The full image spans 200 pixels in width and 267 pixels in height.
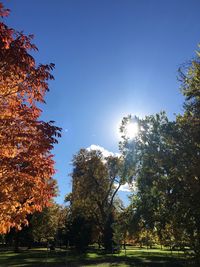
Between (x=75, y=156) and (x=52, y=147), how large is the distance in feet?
162

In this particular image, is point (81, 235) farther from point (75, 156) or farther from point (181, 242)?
point (181, 242)

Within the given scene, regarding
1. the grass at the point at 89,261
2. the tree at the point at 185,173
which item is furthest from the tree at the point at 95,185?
the tree at the point at 185,173

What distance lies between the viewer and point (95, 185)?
59.2 m

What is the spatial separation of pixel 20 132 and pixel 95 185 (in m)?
49.0

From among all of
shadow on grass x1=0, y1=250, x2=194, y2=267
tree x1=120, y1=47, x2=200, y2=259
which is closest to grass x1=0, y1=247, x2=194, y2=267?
shadow on grass x1=0, y1=250, x2=194, y2=267

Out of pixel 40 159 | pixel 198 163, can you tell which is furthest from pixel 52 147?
pixel 198 163

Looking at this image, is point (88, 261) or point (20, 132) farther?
point (88, 261)

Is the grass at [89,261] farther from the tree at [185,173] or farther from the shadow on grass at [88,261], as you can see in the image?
the tree at [185,173]

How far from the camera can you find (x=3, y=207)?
1141cm

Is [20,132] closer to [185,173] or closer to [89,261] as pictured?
[185,173]

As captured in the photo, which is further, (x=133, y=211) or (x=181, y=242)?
(x=133, y=211)

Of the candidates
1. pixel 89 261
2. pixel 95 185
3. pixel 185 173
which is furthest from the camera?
pixel 95 185

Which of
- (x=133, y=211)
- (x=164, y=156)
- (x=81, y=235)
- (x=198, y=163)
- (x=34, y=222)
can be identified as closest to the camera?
(x=198, y=163)

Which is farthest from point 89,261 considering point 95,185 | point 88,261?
point 95,185
